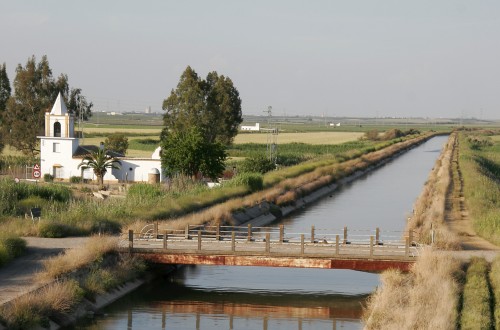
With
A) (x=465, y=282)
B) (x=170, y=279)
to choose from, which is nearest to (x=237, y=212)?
(x=170, y=279)

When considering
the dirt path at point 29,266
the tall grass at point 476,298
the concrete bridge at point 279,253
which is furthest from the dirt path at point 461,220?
A: the dirt path at point 29,266

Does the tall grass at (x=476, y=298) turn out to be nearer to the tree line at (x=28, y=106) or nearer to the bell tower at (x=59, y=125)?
the bell tower at (x=59, y=125)

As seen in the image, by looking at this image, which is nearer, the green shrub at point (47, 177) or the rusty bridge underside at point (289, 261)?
the rusty bridge underside at point (289, 261)

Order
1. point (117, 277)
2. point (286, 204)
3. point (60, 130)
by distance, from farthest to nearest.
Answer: point (60, 130) → point (286, 204) → point (117, 277)

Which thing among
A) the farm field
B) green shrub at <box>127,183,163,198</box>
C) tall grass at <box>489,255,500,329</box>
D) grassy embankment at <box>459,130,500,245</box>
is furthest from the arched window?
the farm field

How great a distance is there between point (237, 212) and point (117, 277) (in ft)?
54.4

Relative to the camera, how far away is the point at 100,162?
182 feet

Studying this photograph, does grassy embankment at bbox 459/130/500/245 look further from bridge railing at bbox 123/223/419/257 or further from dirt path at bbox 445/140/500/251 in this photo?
bridge railing at bbox 123/223/419/257

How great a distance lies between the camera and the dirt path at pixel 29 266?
73.1ft

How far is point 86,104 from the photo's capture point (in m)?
94.6

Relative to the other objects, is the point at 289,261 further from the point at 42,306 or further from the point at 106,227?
the point at 106,227

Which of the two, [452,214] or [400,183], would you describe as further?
[400,183]

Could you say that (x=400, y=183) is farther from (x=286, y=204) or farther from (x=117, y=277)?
(x=117, y=277)

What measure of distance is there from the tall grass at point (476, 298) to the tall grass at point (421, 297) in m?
0.22
